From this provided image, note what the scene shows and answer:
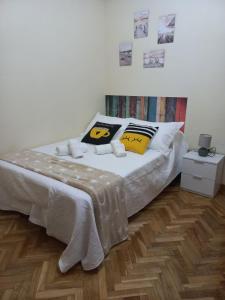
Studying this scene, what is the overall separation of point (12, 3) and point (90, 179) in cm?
197

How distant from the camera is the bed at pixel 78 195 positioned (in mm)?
1625

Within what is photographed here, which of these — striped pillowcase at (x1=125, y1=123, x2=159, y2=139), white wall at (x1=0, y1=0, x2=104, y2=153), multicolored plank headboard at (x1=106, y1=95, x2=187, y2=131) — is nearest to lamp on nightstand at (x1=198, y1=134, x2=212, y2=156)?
multicolored plank headboard at (x1=106, y1=95, x2=187, y2=131)

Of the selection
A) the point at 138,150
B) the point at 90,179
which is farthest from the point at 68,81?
the point at 90,179

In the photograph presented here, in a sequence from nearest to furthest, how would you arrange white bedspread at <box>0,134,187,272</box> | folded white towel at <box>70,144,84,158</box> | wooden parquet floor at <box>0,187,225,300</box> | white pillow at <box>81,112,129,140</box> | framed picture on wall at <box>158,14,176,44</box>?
wooden parquet floor at <box>0,187,225,300</box>, white bedspread at <box>0,134,187,272</box>, folded white towel at <box>70,144,84,158</box>, framed picture on wall at <box>158,14,176,44</box>, white pillow at <box>81,112,129,140</box>

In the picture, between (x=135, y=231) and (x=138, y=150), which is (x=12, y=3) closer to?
(x=138, y=150)

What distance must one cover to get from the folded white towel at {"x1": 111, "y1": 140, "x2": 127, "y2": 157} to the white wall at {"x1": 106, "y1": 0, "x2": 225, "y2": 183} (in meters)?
1.02

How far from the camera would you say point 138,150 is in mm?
2523

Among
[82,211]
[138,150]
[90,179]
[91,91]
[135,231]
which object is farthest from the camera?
[91,91]

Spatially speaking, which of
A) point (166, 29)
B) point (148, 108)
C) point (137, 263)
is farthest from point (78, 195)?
point (166, 29)

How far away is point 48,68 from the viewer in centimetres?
276

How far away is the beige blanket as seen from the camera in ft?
5.60

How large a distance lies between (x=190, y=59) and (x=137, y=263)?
233 cm

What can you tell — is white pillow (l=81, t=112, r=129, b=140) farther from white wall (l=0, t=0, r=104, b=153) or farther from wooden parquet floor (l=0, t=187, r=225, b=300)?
wooden parquet floor (l=0, t=187, r=225, b=300)

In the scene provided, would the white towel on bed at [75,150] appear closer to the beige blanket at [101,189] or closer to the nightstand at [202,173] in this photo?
the beige blanket at [101,189]
